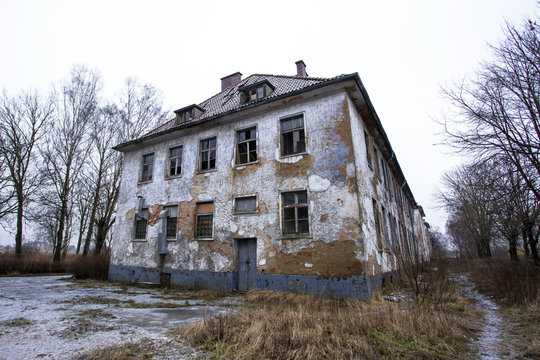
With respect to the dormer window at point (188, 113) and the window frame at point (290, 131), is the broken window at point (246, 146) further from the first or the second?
the dormer window at point (188, 113)

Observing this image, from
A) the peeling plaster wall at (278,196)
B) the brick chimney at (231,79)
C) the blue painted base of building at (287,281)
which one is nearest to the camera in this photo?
the blue painted base of building at (287,281)

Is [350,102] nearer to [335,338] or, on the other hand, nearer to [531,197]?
[531,197]

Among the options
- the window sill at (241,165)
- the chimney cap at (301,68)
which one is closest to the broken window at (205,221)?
the window sill at (241,165)

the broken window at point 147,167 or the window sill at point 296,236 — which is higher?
the broken window at point 147,167

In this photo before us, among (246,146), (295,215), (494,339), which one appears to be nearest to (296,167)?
(295,215)

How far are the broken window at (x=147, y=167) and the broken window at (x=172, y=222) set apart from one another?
8.31 ft

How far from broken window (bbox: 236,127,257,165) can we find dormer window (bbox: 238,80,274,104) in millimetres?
1629

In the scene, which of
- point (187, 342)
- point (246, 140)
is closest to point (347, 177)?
point (246, 140)

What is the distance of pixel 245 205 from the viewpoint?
34.4 feet

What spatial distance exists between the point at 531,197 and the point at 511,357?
8.95 m

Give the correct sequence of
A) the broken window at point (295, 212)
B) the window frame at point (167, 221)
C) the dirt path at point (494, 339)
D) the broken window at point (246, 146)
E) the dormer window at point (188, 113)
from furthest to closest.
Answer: the dormer window at point (188, 113) → the window frame at point (167, 221) → the broken window at point (246, 146) → the broken window at point (295, 212) → the dirt path at point (494, 339)

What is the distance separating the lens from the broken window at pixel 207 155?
39.2 ft

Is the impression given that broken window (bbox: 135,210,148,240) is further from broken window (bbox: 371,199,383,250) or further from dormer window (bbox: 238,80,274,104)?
broken window (bbox: 371,199,383,250)

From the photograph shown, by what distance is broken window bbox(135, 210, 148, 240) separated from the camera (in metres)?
13.0
